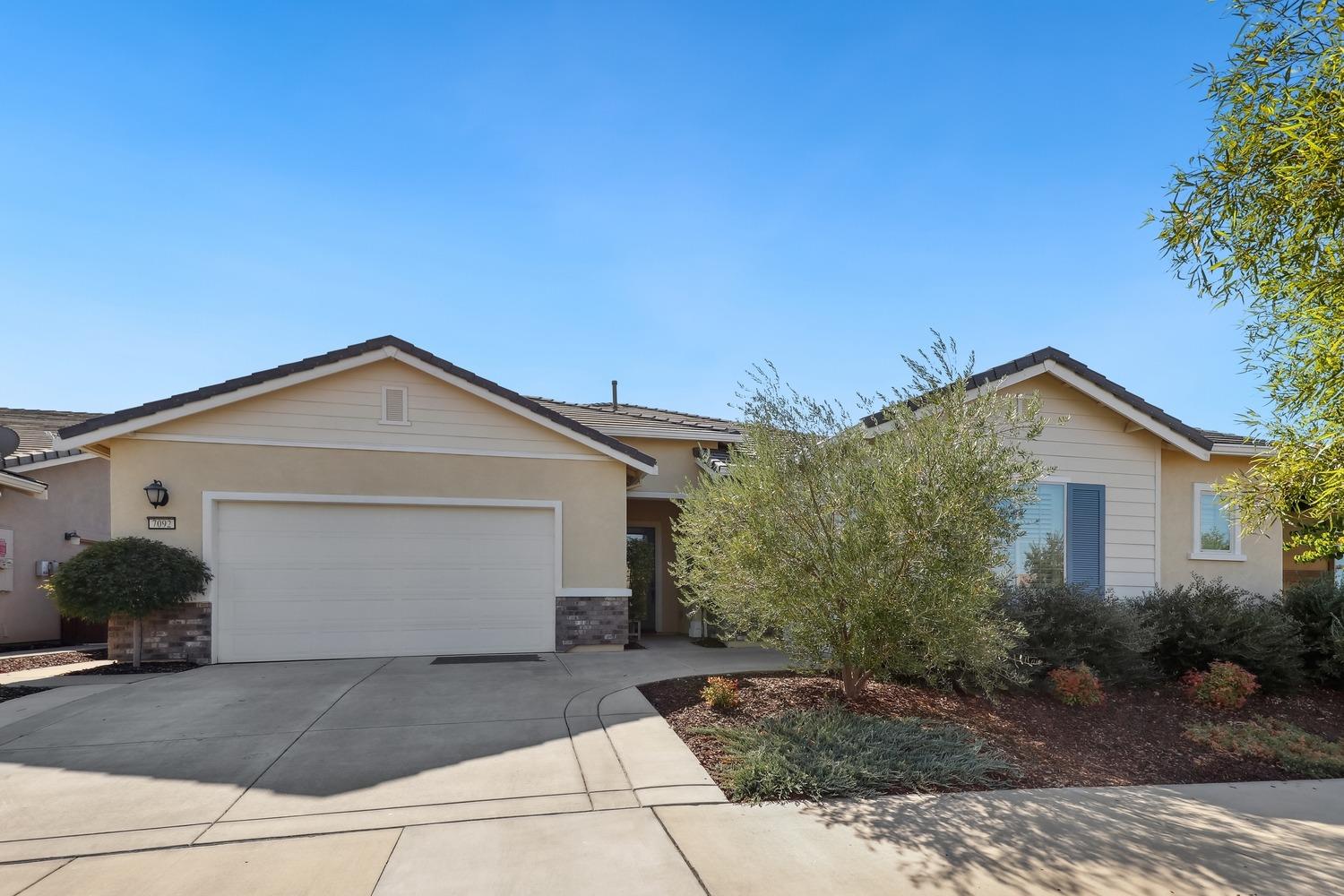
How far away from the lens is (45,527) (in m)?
13.4

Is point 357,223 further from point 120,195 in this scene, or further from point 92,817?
point 92,817

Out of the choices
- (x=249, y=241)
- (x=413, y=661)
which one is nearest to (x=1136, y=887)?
(x=413, y=661)

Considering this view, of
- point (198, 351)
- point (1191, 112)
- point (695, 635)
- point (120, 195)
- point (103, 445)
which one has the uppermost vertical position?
point (120, 195)

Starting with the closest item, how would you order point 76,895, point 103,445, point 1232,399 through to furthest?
point 76,895
point 1232,399
point 103,445

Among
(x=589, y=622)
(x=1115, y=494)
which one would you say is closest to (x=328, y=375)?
(x=589, y=622)

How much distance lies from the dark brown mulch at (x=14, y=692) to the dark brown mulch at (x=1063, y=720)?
6.73 metres

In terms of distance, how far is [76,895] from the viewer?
11.4 ft

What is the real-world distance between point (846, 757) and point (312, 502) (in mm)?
7991

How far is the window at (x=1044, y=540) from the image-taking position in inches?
410

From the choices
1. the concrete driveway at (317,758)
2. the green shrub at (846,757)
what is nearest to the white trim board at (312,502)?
the concrete driveway at (317,758)

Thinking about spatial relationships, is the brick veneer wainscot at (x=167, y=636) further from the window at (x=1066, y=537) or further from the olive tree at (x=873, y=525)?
the window at (x=1066, y=537)

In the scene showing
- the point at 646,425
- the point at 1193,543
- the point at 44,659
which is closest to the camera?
the point at 44,659

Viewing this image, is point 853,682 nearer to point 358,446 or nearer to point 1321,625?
point 1321,625

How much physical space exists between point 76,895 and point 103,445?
26.2 ft
